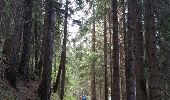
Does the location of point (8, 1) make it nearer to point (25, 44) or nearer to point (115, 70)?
point (25, 44)

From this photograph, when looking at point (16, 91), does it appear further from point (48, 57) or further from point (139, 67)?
point (139, 67)

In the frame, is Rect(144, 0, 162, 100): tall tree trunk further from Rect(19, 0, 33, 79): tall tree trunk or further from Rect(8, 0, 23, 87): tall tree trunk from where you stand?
Rect(19, 0, 33, 79): tall tree trunk

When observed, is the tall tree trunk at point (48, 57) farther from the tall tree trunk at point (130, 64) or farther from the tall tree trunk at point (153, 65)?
the tall tree trunk at point (153, 65)

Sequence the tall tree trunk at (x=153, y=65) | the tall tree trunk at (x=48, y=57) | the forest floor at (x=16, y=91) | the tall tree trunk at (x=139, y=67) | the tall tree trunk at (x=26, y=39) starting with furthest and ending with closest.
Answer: the tall tree trunk at (x=26, y=39)
the tall tree trunk at (x=48, y=57)
the tall tree trunk at (x=139, y=67)
the forest floor at (x=16, y=91)
the tall tree trunk at (x=153, y=65)

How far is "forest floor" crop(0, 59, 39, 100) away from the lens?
45.7 ft

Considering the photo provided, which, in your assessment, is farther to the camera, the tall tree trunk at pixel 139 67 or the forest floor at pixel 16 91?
the tall tree trunk at pixel 139 67

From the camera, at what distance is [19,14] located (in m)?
14.6

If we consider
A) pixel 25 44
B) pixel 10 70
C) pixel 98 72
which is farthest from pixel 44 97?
pixel 98 72

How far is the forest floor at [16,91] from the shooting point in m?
13.9

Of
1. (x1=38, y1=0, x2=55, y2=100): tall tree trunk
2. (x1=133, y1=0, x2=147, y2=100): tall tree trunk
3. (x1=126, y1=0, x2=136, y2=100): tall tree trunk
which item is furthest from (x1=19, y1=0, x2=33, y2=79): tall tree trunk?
(x1=126, y1=0, x2=136, y2=100): tall tree trunk

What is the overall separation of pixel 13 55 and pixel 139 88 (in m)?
6.53

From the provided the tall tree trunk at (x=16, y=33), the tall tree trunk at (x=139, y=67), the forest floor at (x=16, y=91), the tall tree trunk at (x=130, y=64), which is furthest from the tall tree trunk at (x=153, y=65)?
the forest floor at (x=16, y=91)

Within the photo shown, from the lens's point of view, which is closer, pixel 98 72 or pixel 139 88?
pixel 139 88

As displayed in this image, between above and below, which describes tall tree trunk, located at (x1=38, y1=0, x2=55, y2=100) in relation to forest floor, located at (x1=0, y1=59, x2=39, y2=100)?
above
